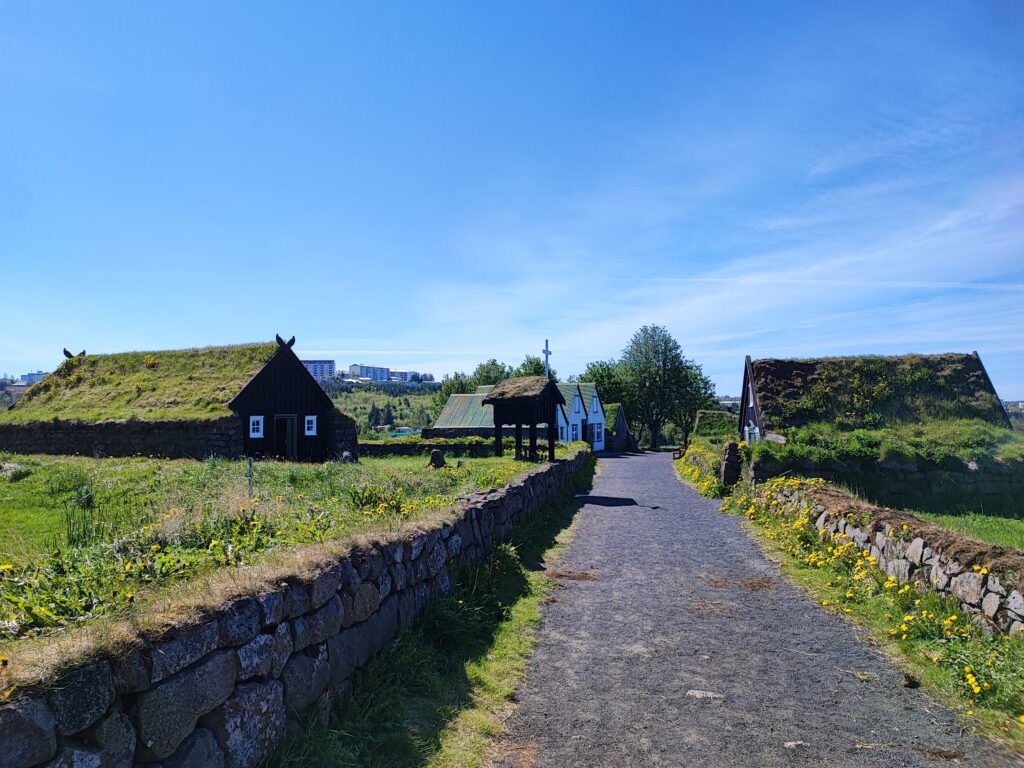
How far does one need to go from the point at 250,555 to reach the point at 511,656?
2.86 metres

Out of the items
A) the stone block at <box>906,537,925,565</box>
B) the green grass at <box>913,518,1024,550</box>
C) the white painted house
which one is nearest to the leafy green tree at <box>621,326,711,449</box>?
the white painted house

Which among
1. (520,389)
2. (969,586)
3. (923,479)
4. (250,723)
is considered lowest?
(250,723)

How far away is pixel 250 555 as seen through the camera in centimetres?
529

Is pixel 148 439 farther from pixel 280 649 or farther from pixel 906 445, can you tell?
pixel 906 445

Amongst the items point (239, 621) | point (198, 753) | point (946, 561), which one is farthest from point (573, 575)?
point (198, 753)

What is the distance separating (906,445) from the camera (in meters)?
16.4

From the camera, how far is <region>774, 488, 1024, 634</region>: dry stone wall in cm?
584

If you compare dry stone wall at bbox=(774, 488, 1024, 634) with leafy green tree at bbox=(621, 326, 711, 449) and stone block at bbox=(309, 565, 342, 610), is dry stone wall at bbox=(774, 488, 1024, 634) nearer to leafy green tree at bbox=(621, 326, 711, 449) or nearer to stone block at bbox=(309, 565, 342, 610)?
stone block at bbox=(309, 565, 342, 610)

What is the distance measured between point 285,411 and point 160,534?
19.9 metres

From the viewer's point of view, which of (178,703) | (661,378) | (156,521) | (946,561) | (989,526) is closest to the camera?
(178,703)

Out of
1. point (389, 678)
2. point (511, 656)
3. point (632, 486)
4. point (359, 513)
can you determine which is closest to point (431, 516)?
point (359, 513)

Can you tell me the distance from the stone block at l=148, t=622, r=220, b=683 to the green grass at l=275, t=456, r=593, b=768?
1.02m

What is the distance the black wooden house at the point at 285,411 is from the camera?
23875mm

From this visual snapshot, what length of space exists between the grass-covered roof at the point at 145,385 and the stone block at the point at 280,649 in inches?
770
